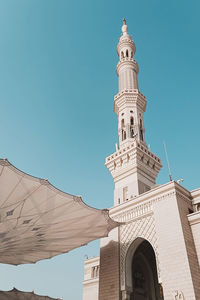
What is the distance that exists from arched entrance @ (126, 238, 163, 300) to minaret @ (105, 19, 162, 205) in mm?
4436

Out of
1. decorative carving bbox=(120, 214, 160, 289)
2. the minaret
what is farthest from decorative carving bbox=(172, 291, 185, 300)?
the minaret

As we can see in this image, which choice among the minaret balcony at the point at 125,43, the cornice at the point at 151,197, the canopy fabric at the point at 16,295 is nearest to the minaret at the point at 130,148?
the minaret balcony at the point at 125,43

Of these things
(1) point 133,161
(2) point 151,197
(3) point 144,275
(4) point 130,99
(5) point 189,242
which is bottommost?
(5) point 189,242

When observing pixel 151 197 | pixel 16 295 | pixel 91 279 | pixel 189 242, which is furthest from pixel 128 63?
pixel 16 295

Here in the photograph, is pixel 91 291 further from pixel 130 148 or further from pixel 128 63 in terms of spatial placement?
pixel 128 63

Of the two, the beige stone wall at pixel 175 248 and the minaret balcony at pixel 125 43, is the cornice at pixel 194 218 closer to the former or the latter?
the beige stone wall at pixel 175 248

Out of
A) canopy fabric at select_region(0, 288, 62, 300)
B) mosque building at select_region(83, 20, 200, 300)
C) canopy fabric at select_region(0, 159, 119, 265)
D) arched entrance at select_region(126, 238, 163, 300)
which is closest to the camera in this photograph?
canopy fabric at select_region(0, 159, 119, 265)

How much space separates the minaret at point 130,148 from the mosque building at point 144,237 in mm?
93

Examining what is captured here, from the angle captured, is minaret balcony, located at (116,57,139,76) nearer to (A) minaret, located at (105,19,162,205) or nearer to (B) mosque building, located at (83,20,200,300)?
(A) minaret, located at (105,19,162,205)

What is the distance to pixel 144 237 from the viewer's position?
17281 millimetres

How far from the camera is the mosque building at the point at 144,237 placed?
14648 millimetres

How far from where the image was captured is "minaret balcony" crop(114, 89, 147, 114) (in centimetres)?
2948

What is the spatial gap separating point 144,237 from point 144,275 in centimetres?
609

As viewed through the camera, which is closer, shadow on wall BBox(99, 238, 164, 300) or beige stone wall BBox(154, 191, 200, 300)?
beige stone wall BBox(154, 191, 200, 300)
